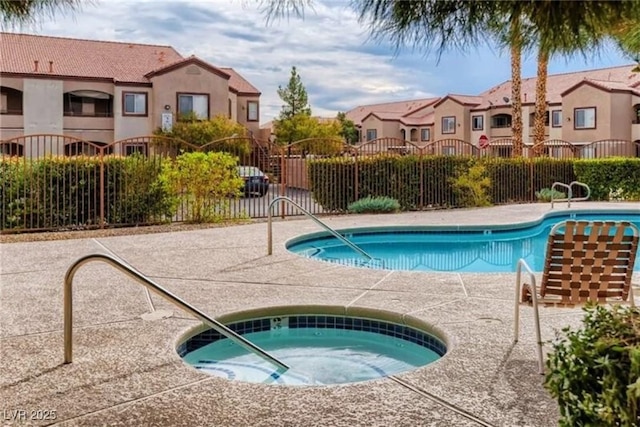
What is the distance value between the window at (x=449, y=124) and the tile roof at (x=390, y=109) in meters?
6.66

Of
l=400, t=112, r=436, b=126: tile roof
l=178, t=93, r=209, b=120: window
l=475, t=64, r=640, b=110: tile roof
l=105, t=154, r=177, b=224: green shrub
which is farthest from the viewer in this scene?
l=400, t=112, r=436, b=126: tile roof

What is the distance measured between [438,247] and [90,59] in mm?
26037

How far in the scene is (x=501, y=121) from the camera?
44.2 metres

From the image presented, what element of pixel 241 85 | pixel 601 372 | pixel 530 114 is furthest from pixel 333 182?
pixel 530 114

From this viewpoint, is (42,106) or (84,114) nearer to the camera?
(42,106)

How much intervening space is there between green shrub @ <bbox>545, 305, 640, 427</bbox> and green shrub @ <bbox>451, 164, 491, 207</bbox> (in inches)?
581

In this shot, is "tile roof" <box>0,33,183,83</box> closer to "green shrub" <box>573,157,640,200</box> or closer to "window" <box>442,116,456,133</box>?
"green shrub" <box>573,157,640,200</box>

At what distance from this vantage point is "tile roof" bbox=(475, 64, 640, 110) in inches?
1506

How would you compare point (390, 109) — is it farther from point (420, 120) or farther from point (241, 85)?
point (241, 85)

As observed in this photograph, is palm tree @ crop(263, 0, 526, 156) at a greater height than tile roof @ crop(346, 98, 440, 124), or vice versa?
tile roof @ crop(346, 98, 440, 124)

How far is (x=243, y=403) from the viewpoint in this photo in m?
3.72

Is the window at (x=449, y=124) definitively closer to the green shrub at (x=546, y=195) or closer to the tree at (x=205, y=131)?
the tree at (x=205, y=131)

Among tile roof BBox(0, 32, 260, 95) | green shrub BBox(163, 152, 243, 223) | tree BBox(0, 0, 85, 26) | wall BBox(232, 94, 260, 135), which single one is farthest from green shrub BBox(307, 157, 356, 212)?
wall BBox(232, 94, 260, 135)

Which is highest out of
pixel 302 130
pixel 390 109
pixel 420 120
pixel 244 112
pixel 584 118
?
pixel 390 109
